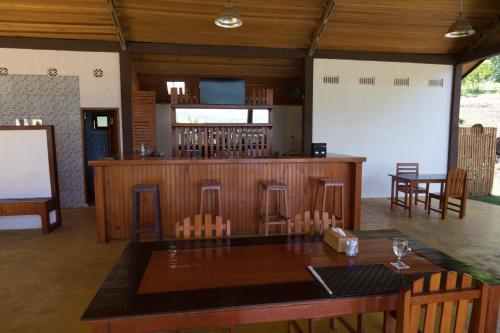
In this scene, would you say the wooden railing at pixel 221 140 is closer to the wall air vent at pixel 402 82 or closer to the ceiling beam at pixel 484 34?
the wall air vent at pixel 402 82

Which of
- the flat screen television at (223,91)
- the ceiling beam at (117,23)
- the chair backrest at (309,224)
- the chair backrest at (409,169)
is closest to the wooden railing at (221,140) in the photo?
the flat screen television at (223,91)

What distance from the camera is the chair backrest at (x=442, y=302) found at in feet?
4.06

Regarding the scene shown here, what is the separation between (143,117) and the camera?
7.19 metres

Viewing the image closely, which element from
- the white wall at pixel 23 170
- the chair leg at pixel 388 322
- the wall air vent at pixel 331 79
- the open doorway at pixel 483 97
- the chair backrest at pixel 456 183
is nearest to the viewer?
the chair leg at pixel 388 322

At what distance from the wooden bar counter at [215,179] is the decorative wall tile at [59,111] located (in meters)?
2.78

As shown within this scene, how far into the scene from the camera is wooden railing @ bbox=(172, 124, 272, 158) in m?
5.59

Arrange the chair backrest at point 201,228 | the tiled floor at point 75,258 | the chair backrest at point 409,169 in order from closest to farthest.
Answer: the chair backrest at point 201,228
the tiled floor at point 75,258
the chair backrest at point 409,169

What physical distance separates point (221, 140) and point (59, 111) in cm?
354

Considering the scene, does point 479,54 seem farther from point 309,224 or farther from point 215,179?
point 309,224

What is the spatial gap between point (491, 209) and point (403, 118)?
8.82 feet

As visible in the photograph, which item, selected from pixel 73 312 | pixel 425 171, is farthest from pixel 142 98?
pixel 425 171

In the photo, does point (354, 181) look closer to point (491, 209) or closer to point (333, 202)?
point (333, 202)

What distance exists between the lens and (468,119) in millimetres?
15375

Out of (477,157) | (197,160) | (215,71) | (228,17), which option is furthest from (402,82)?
(197,160)
